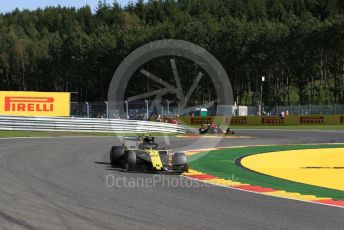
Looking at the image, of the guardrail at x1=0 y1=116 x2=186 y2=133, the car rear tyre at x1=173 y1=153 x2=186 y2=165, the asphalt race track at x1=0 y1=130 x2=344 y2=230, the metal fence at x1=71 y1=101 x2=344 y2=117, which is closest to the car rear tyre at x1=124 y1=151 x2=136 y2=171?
the asphalt race track at x1=0 y1=130 x2=344 y2=230

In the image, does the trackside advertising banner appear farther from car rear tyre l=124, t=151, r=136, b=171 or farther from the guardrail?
car rear tyre l=124, t=151, r=136, b=171

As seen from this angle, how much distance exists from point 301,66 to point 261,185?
6692 cm

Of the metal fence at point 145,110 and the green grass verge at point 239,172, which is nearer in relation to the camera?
the green grass verge at point 239,172

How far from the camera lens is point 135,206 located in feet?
26.1

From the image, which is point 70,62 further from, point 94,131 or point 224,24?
point 94,131

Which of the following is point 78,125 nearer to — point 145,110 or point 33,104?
point 33,104

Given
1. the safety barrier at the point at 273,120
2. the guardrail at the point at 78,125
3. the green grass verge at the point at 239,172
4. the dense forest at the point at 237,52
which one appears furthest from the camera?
the dense forest at the point at 237,52

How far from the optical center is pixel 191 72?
242ft

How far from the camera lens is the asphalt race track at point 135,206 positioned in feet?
22.2

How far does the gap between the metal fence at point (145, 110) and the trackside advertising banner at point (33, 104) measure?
977 millimetres

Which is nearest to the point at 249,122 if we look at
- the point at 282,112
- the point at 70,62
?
the point at 282,112

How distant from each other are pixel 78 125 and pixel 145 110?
37.0 ft

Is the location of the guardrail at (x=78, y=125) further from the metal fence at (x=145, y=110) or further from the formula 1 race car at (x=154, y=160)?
the formula 1 race car at (x=154, y=160)

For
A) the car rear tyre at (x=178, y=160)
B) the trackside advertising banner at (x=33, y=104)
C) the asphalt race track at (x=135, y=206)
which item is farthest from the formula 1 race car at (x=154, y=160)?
the trackside advertising banner at (x=33, y=104)
